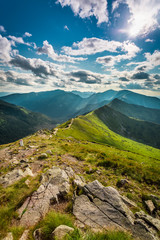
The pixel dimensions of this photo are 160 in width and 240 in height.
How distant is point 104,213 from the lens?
6137 mm

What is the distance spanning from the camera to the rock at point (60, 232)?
421 centimetres

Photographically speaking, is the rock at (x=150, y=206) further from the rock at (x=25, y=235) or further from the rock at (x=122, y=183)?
the rock at (x=25, y=235)

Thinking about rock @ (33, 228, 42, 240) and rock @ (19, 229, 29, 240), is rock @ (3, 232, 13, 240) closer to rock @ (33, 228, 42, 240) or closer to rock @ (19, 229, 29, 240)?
rock @ (19, 229, 29, 240)

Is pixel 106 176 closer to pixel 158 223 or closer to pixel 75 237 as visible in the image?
pixel 158 223

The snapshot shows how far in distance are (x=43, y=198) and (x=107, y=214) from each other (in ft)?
15.0

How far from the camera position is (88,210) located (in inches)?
252

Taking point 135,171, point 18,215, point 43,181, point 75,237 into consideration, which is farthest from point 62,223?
point 135,171

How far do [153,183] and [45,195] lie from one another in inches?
436

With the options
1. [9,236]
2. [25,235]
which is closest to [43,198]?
[25,235]

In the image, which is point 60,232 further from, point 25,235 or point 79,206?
point 79,206

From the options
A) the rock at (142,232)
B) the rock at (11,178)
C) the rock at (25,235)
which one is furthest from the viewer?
the rock at (11,178)

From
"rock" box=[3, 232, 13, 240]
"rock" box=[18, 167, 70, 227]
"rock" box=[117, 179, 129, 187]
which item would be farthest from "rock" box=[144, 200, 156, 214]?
"rock" box=[3, 232, 13, 240]

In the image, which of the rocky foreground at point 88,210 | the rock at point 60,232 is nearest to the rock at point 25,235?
the rocky foreground at point 88,210

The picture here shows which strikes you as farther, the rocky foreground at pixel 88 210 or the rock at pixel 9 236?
the rocky foreground at pixel 88 210
